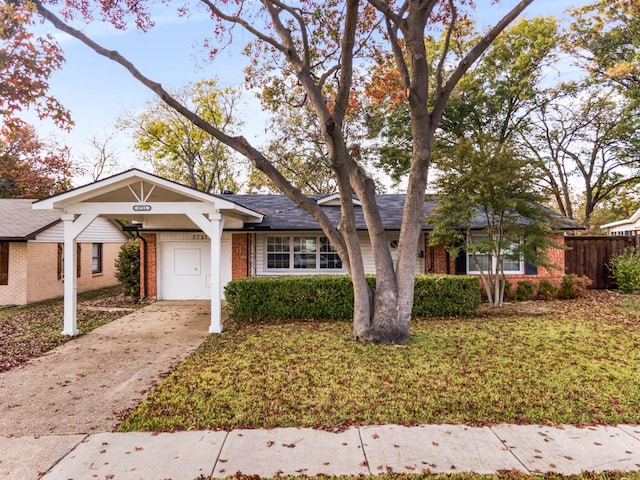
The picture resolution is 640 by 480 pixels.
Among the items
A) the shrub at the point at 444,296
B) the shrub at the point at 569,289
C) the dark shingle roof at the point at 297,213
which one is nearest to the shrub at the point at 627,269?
the shrub at the point at 569,289

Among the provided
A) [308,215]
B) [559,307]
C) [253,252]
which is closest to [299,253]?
[308,215]

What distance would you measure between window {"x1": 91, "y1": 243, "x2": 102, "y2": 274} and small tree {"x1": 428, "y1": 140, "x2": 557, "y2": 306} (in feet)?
51.3

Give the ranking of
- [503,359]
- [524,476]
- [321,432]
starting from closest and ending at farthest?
[524,476] → [321,432] → [503,359]

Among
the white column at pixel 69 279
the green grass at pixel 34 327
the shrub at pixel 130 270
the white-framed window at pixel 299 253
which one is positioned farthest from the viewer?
the shrub at pixel 130 270

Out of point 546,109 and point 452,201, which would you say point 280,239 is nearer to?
point 452,201

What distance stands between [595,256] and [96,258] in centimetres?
2171

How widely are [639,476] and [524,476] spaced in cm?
95

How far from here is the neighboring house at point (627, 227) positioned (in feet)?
62.5

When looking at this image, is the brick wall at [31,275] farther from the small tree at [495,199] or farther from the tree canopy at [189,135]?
the tree canopy at [189,135]

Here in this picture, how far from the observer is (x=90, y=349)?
7.46m

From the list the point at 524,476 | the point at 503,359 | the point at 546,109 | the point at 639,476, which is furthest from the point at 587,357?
the point at 546,109

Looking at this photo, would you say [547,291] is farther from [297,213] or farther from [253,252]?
[253,252]

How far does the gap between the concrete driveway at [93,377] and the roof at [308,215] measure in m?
4.58

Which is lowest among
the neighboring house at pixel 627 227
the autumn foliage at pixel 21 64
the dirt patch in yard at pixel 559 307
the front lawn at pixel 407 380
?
the front lawn at pixel 407 380
